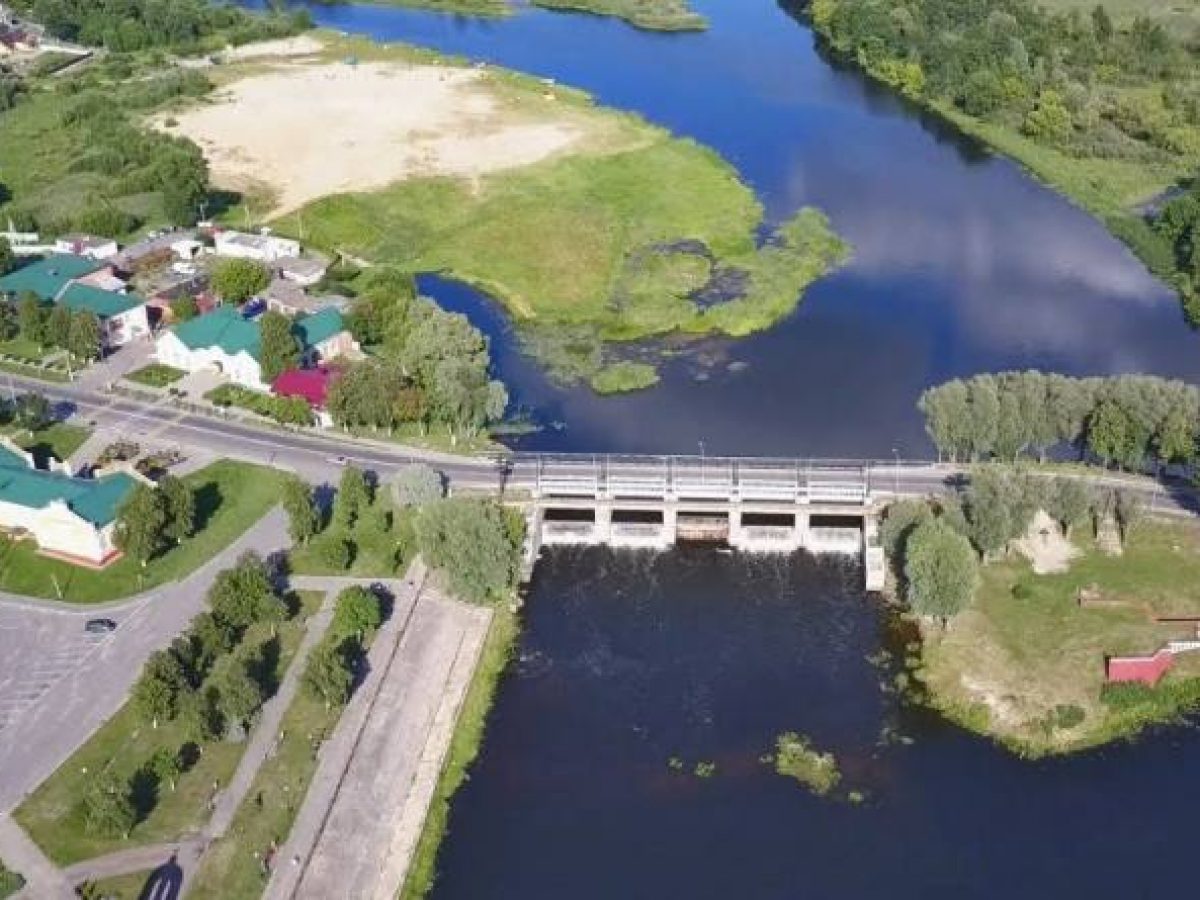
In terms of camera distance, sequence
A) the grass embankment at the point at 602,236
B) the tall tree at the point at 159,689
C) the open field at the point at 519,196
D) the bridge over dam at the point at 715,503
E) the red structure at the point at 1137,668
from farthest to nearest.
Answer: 1. the open field at the point at 519,196
2. the grass embankment at the point at 602,236
3. the bridge over dam at the point at 715,503
4. the red structure at the point at 1137,668
5. the tall tree at the point at 159,689

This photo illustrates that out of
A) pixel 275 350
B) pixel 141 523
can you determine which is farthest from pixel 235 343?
pixel 141 523

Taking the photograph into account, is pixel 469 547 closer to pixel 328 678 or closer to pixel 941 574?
pixel 328 678

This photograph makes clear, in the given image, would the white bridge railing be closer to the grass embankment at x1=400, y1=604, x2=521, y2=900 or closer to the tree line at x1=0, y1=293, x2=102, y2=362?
the grass embankment at x1=400, y1=604, x2=521, y2=900

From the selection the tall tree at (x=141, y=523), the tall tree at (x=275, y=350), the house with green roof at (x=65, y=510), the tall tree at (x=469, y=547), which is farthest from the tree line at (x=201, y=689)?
the tall tree at (x=275, y=350)

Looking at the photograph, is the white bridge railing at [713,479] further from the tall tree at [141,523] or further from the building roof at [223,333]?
the building roof at [223,333]

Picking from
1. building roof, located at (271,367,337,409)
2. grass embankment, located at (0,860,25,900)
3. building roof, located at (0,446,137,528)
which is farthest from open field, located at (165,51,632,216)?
grass embankment, located at (0,860,25,900)
